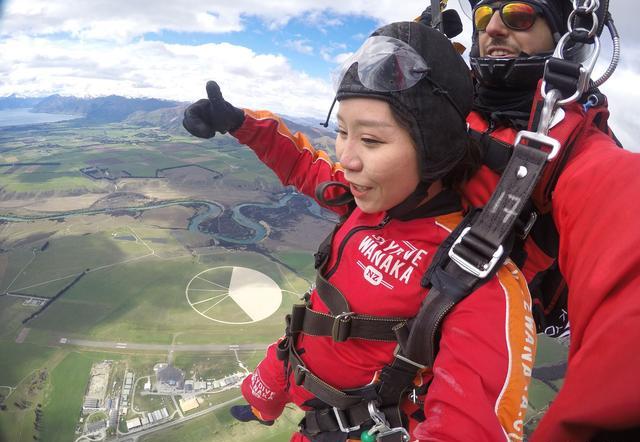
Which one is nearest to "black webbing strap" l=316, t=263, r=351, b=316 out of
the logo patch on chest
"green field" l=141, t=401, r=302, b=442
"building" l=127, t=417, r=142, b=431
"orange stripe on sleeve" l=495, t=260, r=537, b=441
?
the logo patch on chest

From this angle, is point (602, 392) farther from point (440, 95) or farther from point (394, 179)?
point (440, 95)

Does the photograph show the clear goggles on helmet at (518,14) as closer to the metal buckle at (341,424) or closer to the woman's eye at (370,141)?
the woman's eye at (370,141)

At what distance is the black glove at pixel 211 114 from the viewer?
7.06ft

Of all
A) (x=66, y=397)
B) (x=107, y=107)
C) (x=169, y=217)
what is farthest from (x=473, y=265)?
(x=107, y=107)

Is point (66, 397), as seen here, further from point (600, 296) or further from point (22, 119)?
point (22, 119)

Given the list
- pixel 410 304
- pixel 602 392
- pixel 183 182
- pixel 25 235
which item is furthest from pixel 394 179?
pixel 183 182

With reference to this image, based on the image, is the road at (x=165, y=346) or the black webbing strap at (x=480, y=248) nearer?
the black webbing strap at (x=480, y=248)

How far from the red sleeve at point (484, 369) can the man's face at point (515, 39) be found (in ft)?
3.15

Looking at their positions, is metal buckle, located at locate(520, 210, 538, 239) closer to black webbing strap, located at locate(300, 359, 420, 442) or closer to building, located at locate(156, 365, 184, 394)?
black webbing strap, located at locate(300, 359, 420, 442)

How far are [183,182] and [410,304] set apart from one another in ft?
190

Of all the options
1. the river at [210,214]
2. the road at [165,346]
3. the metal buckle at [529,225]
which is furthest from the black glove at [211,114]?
the river at [210,214]

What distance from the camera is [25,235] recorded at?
35812 millimetres

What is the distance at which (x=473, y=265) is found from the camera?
120cm

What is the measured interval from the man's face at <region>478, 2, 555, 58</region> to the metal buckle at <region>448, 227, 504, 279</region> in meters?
0.84
